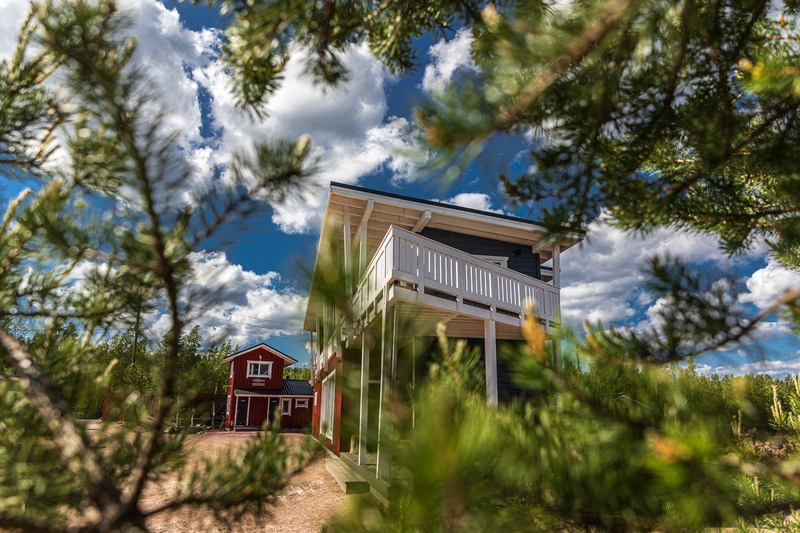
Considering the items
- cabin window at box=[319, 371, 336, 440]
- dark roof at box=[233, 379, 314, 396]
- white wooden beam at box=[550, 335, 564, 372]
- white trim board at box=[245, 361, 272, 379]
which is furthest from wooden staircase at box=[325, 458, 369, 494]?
white trim board at box=[245, 361, 272, 379]

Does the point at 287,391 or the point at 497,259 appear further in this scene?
the point at 287,391

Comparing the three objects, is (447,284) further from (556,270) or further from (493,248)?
(493,248)

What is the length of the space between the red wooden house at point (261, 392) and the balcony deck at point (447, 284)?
23887 millimetres

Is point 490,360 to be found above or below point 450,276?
below

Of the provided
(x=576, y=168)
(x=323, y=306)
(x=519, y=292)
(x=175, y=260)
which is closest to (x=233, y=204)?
(x=175, y=260)

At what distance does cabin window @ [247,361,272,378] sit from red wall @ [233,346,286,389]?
0.21 meters

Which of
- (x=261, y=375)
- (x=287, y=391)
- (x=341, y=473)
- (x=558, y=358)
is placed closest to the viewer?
(x=558, y=358)

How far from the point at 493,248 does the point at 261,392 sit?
24.5 m

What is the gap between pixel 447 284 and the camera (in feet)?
30.1

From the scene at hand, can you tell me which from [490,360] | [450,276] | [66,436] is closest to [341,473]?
[490,360]

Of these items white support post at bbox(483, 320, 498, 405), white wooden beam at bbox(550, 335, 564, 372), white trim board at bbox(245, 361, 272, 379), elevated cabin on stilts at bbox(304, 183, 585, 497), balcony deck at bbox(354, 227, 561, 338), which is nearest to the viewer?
elevated cabin on stilts at bbox(304, 183, 585, 497)

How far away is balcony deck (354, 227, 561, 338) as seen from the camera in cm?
820

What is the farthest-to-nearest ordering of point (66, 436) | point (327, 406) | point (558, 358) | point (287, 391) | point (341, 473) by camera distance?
point (287, 391) < point (327, 406) < point (341, 473) < point (558, 358) < point (66, 436)

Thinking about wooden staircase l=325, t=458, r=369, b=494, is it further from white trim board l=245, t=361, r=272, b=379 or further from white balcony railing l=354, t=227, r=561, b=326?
white trim board l=245, t=361, r=272, b=379
